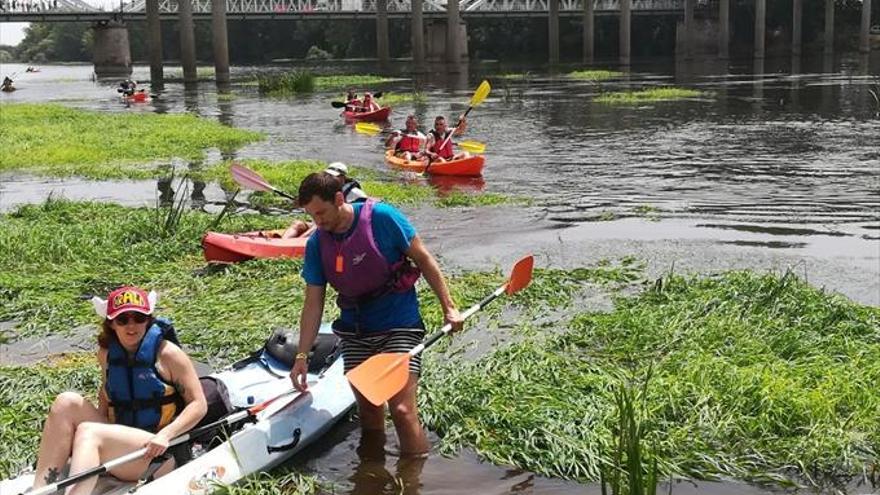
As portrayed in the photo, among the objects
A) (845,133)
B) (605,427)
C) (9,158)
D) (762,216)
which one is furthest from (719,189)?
(9,158)

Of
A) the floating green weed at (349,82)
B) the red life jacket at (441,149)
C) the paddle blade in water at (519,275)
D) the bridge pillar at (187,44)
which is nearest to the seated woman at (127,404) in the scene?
the paddle blade in water at (519,275)

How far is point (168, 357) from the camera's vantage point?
15.5ft

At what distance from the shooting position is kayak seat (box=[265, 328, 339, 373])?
6449 millimetres

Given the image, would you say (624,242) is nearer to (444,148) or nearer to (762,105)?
(444,148)

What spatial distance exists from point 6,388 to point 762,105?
2872 centimetres

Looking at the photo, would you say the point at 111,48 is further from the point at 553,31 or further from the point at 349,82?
the point at 553,31

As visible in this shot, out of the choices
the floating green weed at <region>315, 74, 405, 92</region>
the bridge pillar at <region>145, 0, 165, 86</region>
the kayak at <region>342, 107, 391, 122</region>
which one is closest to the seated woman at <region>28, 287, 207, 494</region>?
the kayak at <region>342, 107, 391, 122</region>

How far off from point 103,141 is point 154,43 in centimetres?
4270

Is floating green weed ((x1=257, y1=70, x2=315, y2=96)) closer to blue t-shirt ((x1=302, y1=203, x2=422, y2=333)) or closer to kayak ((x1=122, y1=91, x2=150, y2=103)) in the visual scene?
kayak ((x1=122, y1=91, x2=150, y2=103))

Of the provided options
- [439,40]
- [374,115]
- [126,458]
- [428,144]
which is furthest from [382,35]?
[126,458]

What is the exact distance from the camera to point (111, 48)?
73625 mm

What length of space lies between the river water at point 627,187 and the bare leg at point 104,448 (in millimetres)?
1279

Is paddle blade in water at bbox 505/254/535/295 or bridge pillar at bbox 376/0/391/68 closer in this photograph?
paddle blade in water at bbox 505/254/535/295

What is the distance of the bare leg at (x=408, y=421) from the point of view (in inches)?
207
